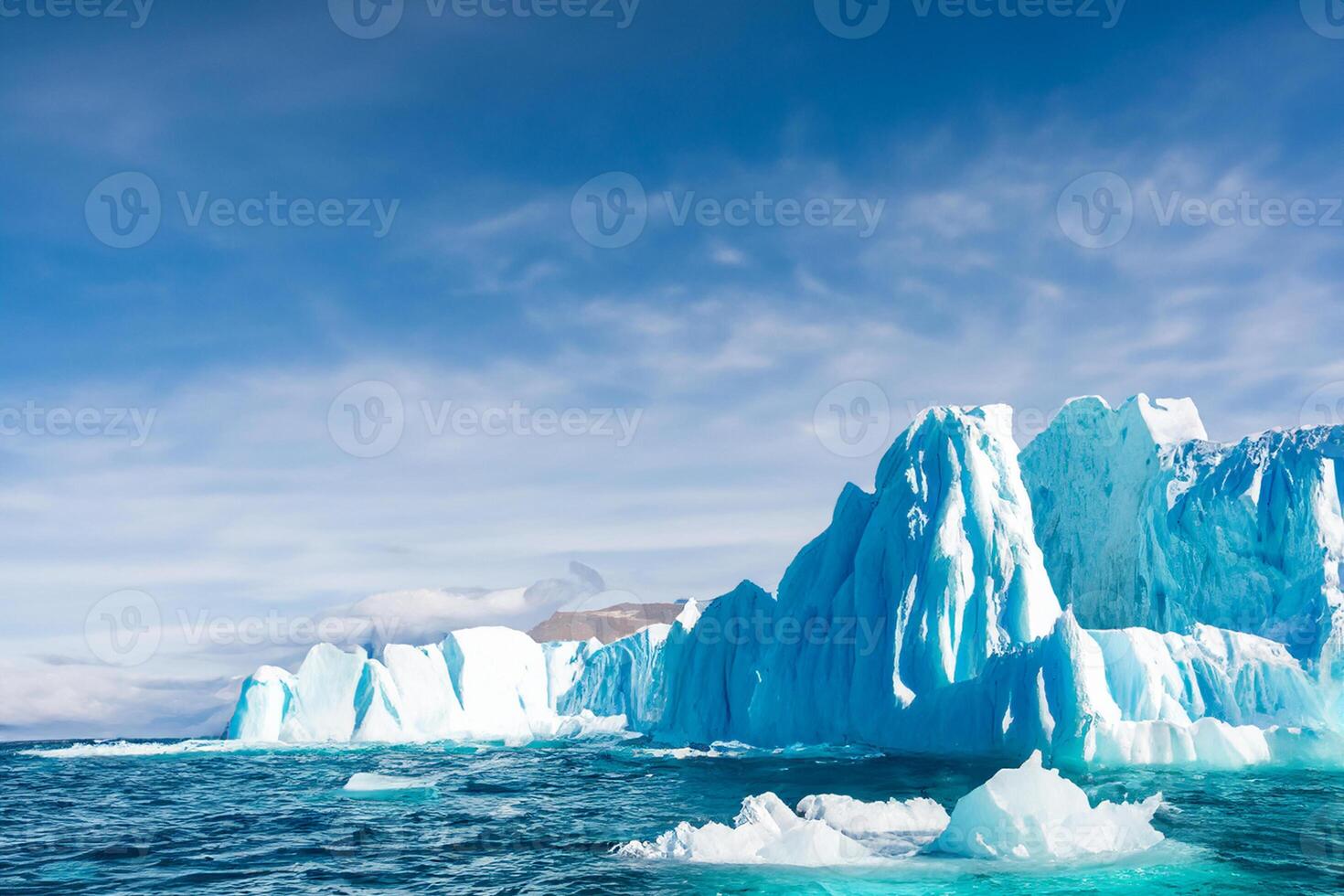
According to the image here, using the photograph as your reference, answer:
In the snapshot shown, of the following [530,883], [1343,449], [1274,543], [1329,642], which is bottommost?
[530,883]

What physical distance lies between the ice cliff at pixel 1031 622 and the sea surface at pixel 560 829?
228 cm

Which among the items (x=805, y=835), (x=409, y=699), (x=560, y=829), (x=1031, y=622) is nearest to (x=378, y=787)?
(x=560, y=829)

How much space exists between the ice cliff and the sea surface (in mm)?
2276

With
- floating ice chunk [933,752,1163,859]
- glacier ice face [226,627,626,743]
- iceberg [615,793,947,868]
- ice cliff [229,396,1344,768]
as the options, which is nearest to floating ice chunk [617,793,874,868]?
iceberg [615,793,947,868]

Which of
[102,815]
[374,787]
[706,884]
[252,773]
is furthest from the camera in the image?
[252,773]

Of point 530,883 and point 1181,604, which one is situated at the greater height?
point 1181,604

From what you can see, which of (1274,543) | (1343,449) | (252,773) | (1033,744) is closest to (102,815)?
(252,773)

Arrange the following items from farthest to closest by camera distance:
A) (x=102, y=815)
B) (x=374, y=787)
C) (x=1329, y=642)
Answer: (x=1329, y=642)
(x=374, y=787)
(x=102, y=815)

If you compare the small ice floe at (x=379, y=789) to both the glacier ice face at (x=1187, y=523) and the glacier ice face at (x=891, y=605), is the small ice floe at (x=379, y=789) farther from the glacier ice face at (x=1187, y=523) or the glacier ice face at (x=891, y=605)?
the glacier ice face at (x=1187, y=523)

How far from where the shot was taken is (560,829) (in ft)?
64.2

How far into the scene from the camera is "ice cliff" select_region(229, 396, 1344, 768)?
29531mm

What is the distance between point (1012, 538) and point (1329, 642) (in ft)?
34.8

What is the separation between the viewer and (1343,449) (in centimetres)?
3578

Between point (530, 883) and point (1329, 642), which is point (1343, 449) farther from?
point (530, 883)
